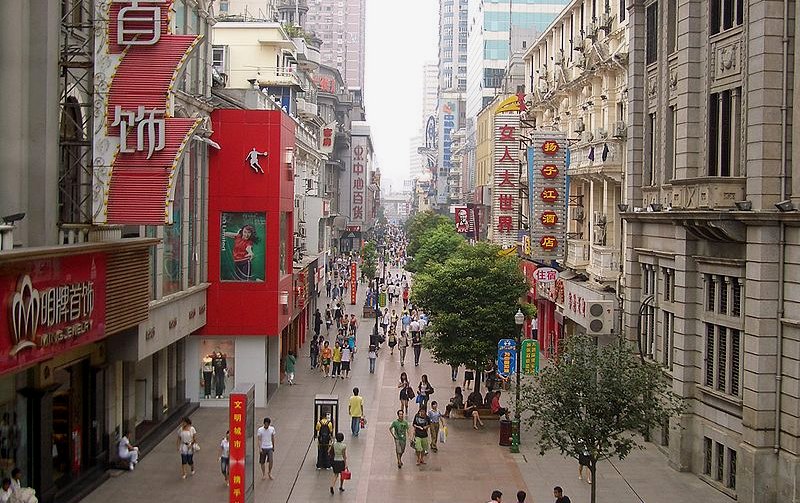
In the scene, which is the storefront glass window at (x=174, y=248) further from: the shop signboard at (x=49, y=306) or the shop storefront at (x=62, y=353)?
the shop signboard at (x=49, y=306)

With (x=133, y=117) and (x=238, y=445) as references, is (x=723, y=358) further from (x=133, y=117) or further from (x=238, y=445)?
(x=133, y=117)

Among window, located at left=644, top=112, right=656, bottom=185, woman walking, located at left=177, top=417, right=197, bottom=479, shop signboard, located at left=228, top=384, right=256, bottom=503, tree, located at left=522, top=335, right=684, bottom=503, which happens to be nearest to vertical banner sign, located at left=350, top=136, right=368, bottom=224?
window, located at left=644, top=112, right=656, bottom=185

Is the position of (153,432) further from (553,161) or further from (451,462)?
(553,161)

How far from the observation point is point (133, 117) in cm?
1867

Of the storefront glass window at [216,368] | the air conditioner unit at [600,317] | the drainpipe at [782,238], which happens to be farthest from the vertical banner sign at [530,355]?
the drainpipe at [782,238]

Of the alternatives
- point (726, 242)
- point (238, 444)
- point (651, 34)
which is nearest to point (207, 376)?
point (238, 444)

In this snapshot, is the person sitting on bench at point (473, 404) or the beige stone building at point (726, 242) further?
the person sitting on bench at point (473, 404)

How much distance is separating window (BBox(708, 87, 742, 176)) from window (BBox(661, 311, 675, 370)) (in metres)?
4.80

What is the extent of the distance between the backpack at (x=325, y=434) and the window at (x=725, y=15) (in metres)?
13.8

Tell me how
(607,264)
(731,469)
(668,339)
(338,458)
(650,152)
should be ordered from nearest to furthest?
(338,458) → (731,469) → (668,339) → (650,152) → (607,264)

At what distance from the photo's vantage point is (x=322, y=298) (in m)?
73.8

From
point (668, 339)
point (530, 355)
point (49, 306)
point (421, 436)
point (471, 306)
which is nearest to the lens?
point (49, 306)

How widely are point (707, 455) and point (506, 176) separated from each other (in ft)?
90.5

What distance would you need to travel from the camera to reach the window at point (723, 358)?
22172 mm
